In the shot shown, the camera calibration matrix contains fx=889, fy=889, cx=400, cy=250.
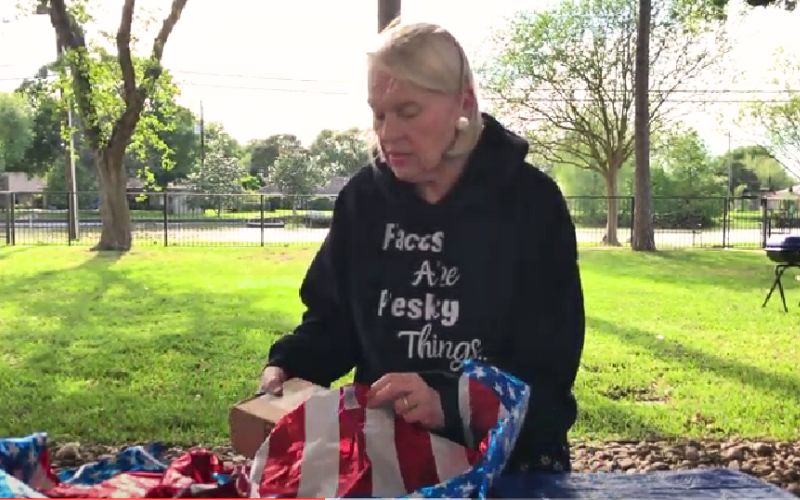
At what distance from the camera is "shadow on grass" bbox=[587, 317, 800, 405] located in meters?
6.19

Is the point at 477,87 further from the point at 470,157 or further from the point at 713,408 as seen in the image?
the point at 713,408

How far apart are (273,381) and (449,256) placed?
45cm

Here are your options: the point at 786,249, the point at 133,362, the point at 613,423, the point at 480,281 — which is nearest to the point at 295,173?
the point at 786,249

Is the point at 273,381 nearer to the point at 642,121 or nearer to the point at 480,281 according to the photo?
the point at 480,281

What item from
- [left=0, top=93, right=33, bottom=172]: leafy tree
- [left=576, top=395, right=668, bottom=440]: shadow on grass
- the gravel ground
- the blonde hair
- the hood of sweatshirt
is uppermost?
[left=0, top=93, right=33, bottom=172]: leafy tree

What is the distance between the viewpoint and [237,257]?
17125 mm

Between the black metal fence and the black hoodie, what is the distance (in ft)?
59.5

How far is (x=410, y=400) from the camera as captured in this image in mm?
1533

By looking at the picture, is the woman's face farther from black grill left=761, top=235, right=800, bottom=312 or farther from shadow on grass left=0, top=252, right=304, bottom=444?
black grill left=761, top=235, right=800, bottom=312

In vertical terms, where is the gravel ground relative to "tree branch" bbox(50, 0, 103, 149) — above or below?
below

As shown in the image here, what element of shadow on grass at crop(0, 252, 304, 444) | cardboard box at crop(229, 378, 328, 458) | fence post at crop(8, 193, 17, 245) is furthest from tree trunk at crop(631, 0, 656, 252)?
cardboard box at crop(229, 378, 328, 458)

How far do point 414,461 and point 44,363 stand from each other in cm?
602

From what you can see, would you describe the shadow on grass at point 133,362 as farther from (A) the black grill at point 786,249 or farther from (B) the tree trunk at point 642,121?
(B) the tree trunk at point 642,121

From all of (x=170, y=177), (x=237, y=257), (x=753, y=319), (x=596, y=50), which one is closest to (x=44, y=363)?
(x=753, y=319)
